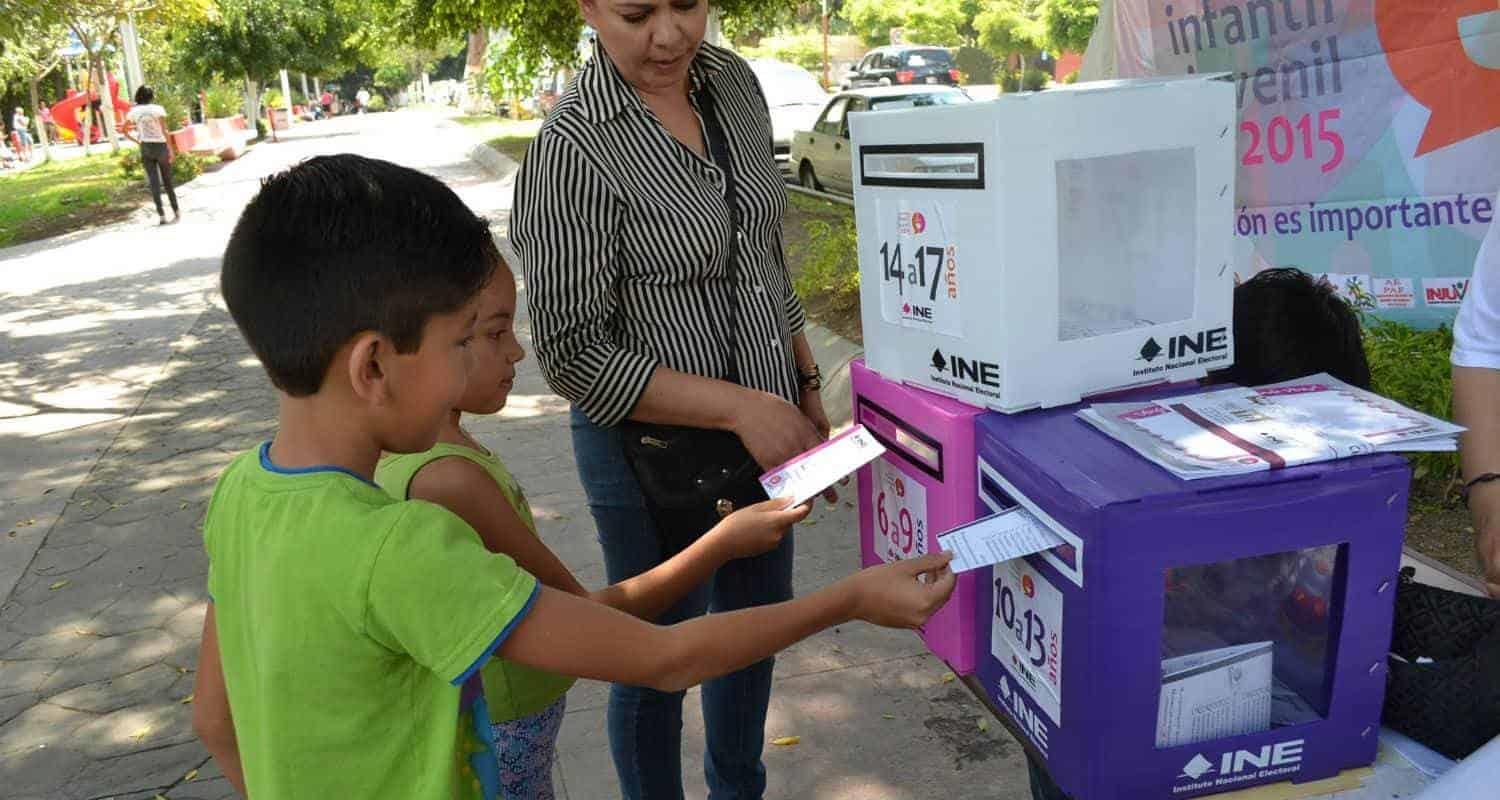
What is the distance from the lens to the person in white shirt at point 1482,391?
1.63 meters

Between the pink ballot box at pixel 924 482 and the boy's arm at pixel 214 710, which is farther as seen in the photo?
the pink ballot box at pixel 924 482

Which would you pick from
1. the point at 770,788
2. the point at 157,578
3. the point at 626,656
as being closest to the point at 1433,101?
the point at 770,788

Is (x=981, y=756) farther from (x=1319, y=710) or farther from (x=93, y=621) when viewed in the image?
(x=93, y=621)

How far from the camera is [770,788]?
288 centimetres

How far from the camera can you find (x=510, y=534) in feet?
5.02

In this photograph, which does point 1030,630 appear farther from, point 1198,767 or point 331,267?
point 331,267

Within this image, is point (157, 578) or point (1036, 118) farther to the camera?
point (157, 578)

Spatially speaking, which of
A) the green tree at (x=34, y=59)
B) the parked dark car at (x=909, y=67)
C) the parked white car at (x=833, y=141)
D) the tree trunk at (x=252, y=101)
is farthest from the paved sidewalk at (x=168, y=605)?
the tree trunk at (x=252, y=101)

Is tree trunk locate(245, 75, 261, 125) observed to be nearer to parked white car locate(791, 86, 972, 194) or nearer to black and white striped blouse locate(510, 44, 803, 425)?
parked white car locate(791, 86, 972, 194)

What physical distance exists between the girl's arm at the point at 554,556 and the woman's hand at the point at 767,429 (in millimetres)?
Result: 199

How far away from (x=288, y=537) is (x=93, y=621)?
11.0 feet

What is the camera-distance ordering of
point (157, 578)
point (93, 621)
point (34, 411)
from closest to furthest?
point (93, 621) → point (157, 578) → point (34, 411)

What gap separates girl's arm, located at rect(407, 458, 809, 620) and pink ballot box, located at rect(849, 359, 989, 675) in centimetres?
17

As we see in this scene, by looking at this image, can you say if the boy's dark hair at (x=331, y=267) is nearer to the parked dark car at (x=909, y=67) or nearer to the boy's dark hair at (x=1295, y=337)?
the boy's dark hair at (x=1295, y=337)
